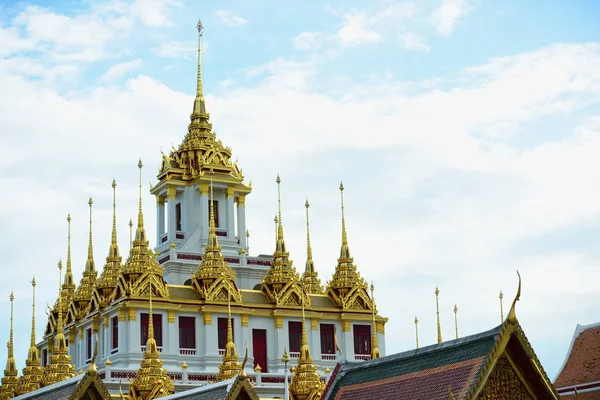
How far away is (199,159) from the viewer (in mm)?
59281

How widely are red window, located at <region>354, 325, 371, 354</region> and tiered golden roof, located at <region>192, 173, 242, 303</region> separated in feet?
20.9

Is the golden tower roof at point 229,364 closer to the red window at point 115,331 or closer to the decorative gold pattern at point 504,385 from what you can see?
the red window at point 115,331

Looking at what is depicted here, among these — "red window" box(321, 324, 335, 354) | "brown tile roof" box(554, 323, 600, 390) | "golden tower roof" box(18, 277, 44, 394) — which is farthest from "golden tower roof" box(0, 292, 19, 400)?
"brown tile roof" box(554, 323, 600, 390)

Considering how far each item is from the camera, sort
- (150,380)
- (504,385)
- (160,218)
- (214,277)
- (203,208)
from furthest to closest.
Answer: (160,218) → (203,208) → (214,277) → (150,380) → (504,385)

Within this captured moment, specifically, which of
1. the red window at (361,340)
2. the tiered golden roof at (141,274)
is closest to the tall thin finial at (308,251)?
the red window at (361,340)

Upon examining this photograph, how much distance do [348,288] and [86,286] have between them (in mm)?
13632

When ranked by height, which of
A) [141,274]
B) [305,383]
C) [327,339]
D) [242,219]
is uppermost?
[242,219]

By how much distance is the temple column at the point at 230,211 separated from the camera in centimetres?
5900

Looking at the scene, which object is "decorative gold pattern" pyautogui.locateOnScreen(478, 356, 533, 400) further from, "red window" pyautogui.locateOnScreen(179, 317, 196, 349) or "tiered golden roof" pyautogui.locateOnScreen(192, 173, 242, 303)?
"red window" pyautogui.locateOnScreen(179, 317, 196, 349)

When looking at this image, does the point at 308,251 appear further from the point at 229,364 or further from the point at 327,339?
the point at 229,364

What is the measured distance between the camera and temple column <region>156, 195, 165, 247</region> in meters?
59.9

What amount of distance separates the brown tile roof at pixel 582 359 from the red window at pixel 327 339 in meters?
21.3

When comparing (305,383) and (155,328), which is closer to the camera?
(305,383)

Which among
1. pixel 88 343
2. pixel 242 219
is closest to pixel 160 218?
pixel 242 219
